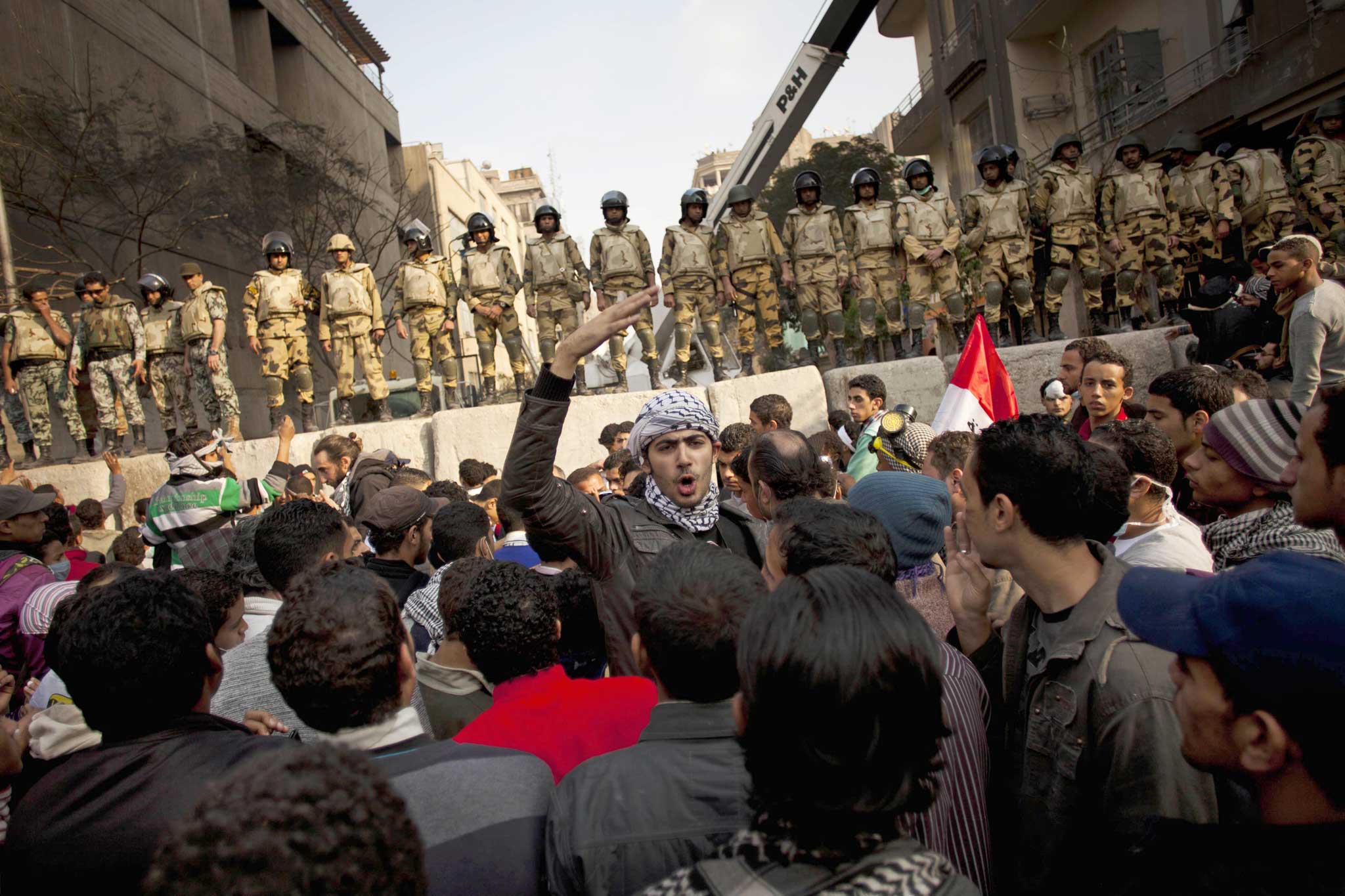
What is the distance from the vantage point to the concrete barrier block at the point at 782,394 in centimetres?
898

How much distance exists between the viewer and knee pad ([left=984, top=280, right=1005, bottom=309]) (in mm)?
9281

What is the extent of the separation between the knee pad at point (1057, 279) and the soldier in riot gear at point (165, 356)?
938 cm

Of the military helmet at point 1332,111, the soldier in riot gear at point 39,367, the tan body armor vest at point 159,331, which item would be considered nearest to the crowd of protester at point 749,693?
the tan body armor vest at point 159,331

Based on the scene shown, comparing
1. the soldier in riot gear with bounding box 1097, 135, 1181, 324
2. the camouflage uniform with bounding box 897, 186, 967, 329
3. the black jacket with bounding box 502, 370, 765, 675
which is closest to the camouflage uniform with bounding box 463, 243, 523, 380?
the camouflage uniform with bounding box 897, 186, 967, 329

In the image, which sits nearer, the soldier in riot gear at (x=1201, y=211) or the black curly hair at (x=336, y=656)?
the black curly hair at (x=336, y=656)

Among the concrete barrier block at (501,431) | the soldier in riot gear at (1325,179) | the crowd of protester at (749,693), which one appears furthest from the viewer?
the soldier in riot gear at (1325,179)

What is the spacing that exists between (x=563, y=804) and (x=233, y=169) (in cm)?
2067

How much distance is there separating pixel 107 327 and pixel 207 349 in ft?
3.97

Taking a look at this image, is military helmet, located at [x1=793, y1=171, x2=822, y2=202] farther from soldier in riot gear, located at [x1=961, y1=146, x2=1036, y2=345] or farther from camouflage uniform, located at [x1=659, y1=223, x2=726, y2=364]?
soldier in riot gear, located at [x1=961, y1=146, x2=1036, y2=345]

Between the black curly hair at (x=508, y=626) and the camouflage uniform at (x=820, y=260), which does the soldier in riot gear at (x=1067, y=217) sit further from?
the black curly hair at (x=508, y=626)

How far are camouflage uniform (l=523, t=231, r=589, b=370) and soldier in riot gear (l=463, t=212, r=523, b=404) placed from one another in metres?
0.25

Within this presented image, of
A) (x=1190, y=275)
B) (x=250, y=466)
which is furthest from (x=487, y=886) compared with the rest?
(x=1190, y=275)

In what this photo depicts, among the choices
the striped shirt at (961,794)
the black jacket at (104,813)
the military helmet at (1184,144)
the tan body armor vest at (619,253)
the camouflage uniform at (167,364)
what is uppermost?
the military helmet at (1184,144)

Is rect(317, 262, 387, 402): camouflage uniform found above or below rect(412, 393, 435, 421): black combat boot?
above
